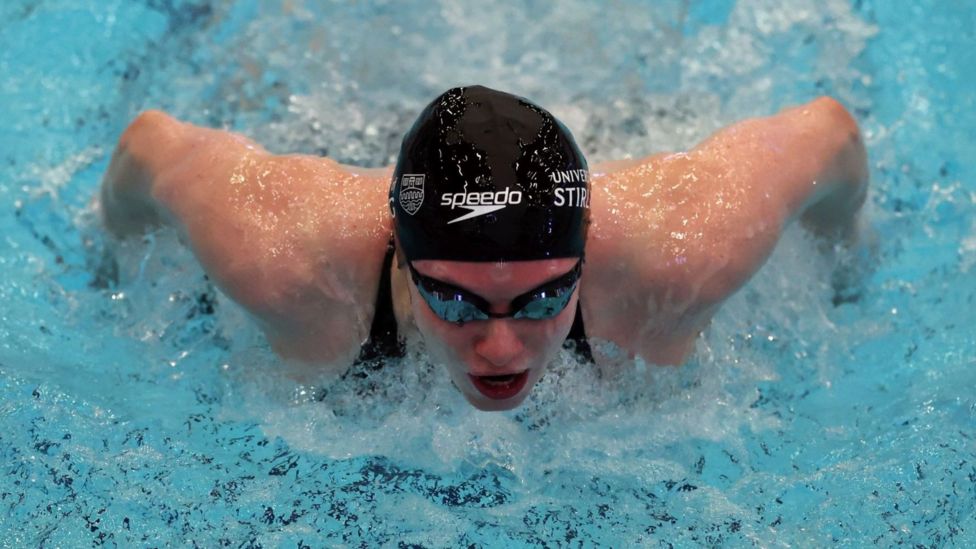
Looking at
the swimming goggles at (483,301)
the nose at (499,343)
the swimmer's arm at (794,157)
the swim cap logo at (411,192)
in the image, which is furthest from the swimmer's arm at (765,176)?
the swim cap logo at (411,192)

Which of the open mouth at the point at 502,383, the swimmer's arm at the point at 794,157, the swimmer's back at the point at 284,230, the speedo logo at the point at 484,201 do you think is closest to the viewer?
the speedo logo at the point at 484,201

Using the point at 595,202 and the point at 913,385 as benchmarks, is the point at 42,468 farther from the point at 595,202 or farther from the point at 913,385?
the point at 913,385

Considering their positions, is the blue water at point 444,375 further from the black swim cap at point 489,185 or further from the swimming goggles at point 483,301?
the black swim cap at point 489,185

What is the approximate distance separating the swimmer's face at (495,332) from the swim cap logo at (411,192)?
0.14 metres

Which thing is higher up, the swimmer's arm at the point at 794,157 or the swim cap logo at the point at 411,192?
the swim cap logo at the point at 411,192

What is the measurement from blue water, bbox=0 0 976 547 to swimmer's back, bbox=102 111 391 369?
0.26 metres

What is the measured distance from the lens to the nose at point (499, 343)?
258 cm

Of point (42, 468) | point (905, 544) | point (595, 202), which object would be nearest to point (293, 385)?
point (42, 468)

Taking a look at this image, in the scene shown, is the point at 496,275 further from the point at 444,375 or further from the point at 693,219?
the point at 444,375

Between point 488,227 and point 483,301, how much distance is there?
0.62 ft

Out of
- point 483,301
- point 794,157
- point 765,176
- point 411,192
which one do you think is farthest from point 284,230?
point 794,157

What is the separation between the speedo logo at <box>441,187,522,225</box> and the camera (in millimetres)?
2465

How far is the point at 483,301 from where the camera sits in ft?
8.36

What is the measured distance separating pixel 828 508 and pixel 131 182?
7.33 ft
